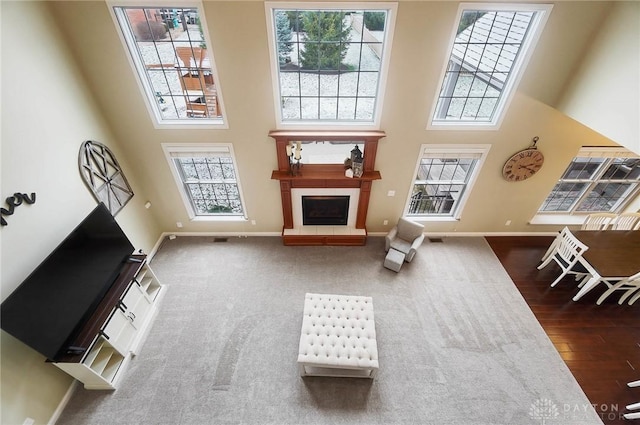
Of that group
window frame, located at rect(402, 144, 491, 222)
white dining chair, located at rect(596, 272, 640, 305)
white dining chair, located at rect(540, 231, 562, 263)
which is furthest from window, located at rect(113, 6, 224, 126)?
white dining chair, located at rect(596, 272, 640, 305)

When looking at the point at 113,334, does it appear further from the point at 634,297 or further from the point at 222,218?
the point at 634,297

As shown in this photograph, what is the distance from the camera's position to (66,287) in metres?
2.98

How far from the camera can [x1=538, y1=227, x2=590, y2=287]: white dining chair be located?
4.22 meters

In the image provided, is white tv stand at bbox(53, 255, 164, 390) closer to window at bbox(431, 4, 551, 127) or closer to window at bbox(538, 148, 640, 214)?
window at bbox(431, 4, 551, 127)

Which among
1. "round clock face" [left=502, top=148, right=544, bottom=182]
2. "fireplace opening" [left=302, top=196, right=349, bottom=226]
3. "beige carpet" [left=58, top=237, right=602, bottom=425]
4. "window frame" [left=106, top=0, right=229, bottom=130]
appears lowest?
"beige carpet" [left=58, top=237, right=602, bottom=425]

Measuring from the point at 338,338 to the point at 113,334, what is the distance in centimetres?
277

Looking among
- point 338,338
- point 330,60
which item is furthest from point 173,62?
point 338,338

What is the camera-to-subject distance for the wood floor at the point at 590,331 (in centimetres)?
338

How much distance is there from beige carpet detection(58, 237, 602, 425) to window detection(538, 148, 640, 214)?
6.26 feet

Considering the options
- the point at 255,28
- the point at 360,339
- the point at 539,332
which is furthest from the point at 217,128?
the point at 539,332

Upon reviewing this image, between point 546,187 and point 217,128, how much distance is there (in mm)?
5781

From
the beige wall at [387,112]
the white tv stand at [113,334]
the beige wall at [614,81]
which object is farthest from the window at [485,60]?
the white tv stand at [113,334]

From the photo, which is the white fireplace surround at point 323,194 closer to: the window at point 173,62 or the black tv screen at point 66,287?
the window at point 173,62

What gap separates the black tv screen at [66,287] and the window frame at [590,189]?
7183mm
